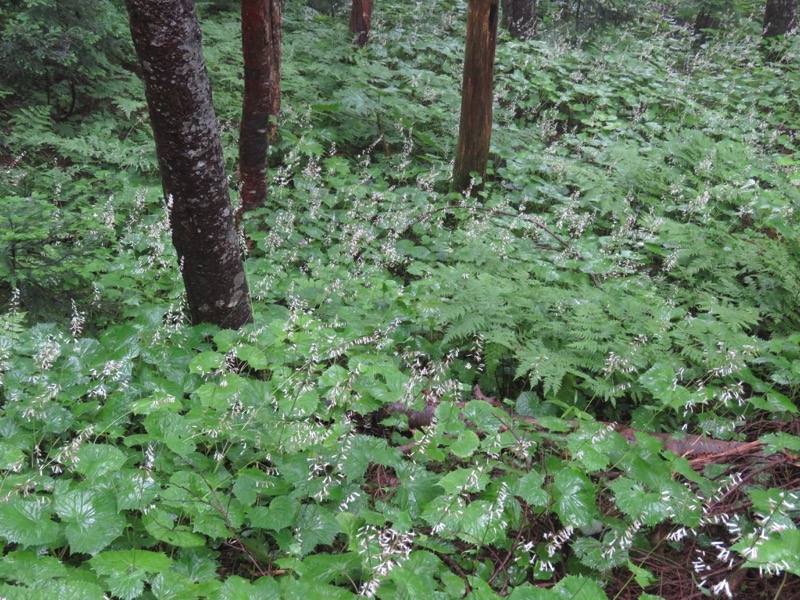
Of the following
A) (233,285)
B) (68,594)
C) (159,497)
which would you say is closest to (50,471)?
(159,497)

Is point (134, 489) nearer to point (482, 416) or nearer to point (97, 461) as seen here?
point (97, 461)

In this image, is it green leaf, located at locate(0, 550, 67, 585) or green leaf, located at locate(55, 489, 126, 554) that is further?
green leaf, located at locate(55, 489, 126, 554)

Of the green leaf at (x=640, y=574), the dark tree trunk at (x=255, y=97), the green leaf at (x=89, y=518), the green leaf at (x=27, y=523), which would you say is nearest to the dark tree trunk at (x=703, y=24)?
the dark tree trunk at (x=255, y=97)

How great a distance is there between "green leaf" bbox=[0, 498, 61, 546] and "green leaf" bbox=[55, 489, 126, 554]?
0.21 ft

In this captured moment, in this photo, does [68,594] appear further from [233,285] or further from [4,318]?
[233,285]

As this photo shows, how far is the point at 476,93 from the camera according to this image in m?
6.84

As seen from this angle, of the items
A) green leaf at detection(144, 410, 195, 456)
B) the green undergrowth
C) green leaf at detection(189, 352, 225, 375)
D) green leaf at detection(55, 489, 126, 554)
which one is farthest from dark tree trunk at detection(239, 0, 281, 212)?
green leaf at detection(55, 489, 126, 554)

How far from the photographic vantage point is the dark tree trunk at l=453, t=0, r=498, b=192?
643cm

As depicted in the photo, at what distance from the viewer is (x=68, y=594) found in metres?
1.78

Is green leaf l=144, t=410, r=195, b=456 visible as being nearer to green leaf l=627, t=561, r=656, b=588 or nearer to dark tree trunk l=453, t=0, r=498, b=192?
green leaf l=627, t=561, r=656, b=588

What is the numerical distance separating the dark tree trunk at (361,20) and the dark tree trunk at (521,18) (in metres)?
3.72

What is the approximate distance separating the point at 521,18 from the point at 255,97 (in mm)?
9710

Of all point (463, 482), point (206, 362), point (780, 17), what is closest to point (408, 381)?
point (463, 482)

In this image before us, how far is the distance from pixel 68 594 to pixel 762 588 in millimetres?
2908
